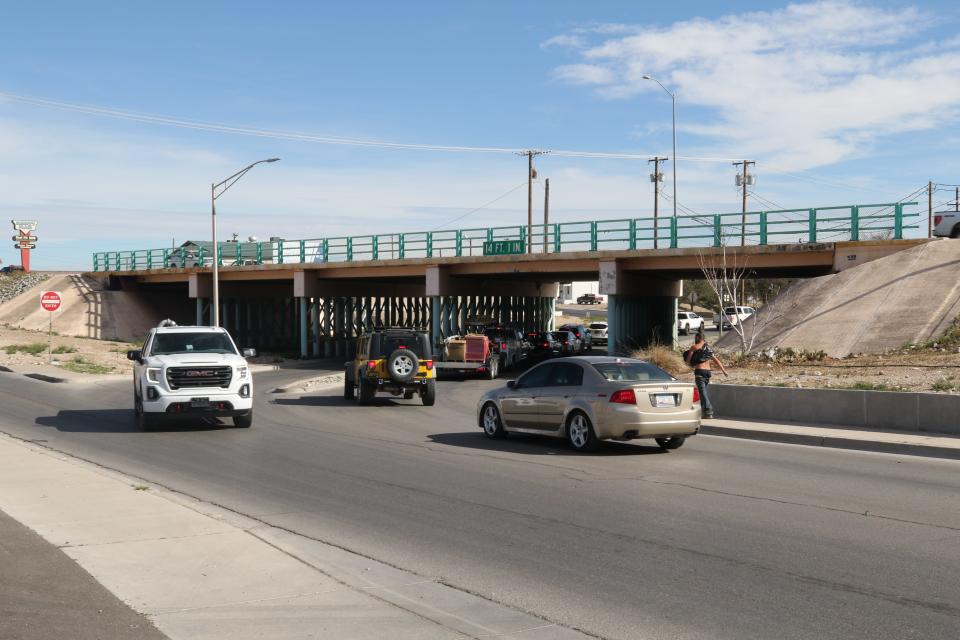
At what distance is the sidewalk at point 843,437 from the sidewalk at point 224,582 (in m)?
10.3

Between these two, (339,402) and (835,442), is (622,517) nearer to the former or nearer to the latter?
(835,442)

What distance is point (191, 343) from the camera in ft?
65.2

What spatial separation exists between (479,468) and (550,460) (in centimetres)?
136

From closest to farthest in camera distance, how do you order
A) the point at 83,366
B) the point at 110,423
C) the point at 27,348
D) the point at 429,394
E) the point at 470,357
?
the point at 110,423, the point at 429,394, the point at 470,357, the point at 83,366, the point at 27,348

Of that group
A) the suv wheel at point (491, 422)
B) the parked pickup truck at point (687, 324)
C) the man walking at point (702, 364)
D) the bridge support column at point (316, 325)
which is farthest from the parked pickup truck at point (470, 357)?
the parked pickup truck at point (687, 324)

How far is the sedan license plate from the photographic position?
14859 mm

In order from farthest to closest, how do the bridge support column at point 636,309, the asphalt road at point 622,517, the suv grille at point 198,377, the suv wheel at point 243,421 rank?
the bridge support column at point 636,309, the suv wheel at point 243,421, the suv grille at point 198,377, the asphalt road at point 622,517

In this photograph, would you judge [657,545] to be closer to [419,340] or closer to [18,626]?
[18,626]

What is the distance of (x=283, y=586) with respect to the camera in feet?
23.4

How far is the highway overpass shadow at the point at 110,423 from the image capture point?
19000 millimetres

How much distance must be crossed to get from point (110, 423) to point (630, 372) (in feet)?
Result: 37.3

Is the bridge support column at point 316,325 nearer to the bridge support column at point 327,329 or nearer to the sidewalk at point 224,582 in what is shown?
the bridge support column at point 327,329

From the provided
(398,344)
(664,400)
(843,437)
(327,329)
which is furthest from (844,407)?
(327,329)

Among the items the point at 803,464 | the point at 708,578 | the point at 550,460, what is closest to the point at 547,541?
the point at 708,578
